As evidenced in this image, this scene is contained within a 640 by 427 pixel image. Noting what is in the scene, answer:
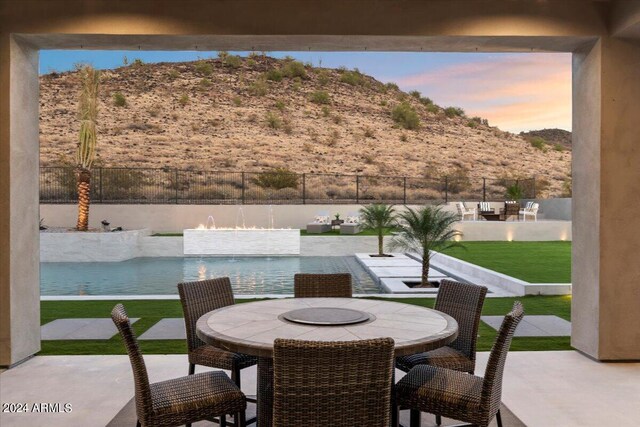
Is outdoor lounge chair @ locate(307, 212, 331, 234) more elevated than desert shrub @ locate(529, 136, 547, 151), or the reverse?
desert shrub @ locate(529, 136, 547, 151)

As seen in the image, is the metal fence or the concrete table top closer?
the concrete table top

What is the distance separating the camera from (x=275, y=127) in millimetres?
40031

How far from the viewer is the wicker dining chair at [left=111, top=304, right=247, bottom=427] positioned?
2.80 m

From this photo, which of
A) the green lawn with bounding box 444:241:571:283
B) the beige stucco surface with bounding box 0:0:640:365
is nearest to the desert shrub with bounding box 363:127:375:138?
the green lawn with bounding box 444:241:571:283

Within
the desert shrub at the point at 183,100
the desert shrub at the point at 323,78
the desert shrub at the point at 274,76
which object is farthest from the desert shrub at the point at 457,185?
the desert shrub at the point at 183,100

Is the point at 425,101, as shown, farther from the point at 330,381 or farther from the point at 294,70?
the point at 330,381

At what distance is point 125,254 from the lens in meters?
15.7

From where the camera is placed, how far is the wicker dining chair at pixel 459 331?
3670 mm

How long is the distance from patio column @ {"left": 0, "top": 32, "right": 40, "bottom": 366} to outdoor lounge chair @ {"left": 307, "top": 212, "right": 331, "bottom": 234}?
13.1m

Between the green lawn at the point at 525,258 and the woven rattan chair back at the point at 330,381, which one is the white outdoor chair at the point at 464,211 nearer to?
the green lawn at the point at 525,258

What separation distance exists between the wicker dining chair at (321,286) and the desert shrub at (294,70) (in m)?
45.8

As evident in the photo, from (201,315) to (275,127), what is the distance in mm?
36656

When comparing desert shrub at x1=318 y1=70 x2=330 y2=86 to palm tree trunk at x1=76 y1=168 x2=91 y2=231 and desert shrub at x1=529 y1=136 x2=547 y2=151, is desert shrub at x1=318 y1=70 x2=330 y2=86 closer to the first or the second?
desert shrub at x1=529 y1=136 x2=547 y2=151

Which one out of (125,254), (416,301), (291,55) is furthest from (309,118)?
(416,301)
